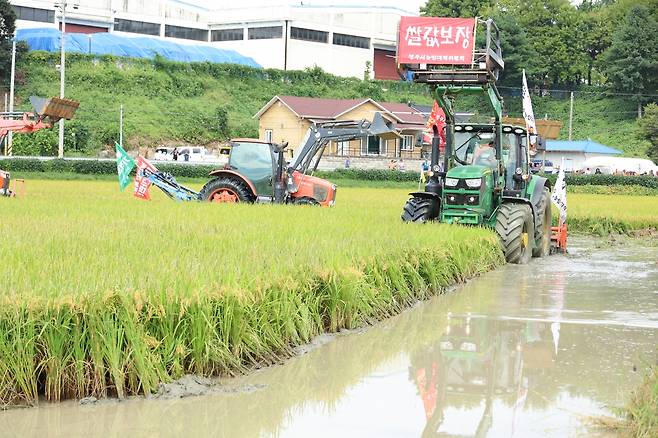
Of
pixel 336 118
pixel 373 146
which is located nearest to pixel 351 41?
pixel 373 146

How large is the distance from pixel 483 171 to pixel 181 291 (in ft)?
33.4

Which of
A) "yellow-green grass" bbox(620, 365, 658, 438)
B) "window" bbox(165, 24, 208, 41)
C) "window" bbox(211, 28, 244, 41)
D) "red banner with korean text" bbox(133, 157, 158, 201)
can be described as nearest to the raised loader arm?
"red banner with korean text" bbox(133, 157, 158, 201)

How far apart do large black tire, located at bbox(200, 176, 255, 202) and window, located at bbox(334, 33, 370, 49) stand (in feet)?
188

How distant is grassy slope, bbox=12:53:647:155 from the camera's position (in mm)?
58875

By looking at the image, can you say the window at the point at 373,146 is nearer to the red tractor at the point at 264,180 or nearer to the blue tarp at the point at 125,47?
the blue tarp at the point at 125,47

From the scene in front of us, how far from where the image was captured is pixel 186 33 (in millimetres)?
79500

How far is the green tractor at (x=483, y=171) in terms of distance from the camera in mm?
16703

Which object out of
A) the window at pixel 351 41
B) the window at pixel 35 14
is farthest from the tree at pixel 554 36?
the window at pixel 35 14

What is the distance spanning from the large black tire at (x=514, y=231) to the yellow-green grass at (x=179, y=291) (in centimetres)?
249

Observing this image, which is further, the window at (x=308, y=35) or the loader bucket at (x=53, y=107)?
the window at (x=308, y=35)

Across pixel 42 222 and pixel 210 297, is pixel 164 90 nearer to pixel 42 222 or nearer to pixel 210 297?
pixel 42 222

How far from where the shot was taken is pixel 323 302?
31.3 feet

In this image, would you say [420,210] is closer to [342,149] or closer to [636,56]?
[342,149]

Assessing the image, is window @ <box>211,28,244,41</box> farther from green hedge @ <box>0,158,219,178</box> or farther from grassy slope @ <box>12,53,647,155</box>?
green hedge @ <box>0,158,219,178</box>
